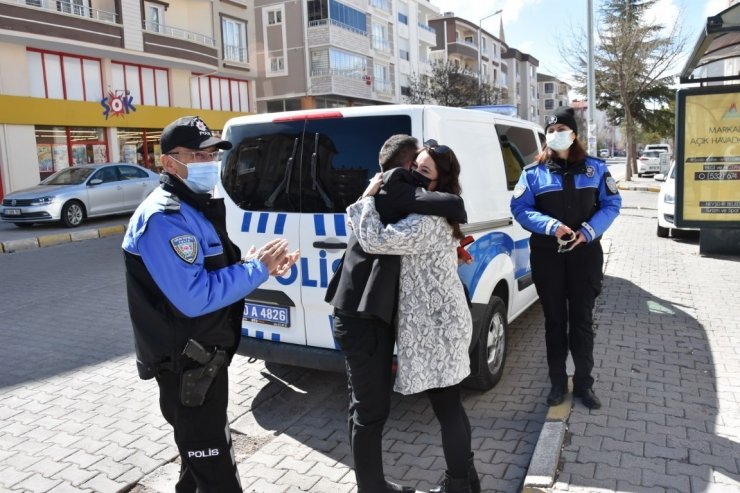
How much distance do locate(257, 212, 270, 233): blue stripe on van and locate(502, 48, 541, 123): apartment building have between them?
75.4 m

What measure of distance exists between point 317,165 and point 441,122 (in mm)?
849

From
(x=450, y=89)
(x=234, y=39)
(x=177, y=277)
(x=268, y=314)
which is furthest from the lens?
(x=450, y=89)

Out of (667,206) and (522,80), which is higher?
(522,80)

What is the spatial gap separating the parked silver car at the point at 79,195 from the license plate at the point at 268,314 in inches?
485

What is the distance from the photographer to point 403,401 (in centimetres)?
447

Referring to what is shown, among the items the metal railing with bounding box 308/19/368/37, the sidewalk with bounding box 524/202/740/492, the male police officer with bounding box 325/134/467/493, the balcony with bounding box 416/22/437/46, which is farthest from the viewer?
the balcony with bounding box 416/22/437/46

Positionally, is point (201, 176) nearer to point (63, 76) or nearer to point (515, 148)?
point (515, 148)

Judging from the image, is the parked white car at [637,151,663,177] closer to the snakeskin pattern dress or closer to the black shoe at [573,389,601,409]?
the black shoe at [573,389,601,409]

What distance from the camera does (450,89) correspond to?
4016 centimetres

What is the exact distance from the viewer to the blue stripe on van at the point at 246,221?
4234mm

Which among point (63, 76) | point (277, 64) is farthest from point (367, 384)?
point (277, 64)

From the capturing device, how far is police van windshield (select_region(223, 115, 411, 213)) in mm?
3879

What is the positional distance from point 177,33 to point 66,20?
22.7 feet

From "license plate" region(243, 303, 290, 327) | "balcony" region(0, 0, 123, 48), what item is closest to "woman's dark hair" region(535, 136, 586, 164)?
"license plate" region(243, 303, 290, 327)
